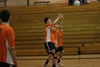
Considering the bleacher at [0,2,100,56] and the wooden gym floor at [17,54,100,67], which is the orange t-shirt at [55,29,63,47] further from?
the bleacher at [0,2,100,56]

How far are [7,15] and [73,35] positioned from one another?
8146 mm

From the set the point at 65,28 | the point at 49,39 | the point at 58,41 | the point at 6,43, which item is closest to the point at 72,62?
the point at 58,41

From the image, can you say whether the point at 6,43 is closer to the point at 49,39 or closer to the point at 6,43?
the point at 6,43

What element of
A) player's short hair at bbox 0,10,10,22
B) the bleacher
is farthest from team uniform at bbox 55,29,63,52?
player's short hair at bbox 0,10,10,22

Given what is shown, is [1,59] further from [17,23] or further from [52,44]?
[17,23]

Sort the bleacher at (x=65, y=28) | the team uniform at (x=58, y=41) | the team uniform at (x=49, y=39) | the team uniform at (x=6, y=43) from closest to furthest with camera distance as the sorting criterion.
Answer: the team uniform at (x=6, y=43) → the team uniform at (x=49, y=39) → the team uniform at (x=58, y=41) → the bleacher at (x=65, y=28)

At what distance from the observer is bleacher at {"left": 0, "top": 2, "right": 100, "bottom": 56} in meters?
9.91

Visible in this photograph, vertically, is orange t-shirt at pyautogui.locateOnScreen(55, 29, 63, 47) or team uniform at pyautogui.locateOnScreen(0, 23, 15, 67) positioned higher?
team uniform at pyautogui.locateOnScreen(0, 23, 15, 67)

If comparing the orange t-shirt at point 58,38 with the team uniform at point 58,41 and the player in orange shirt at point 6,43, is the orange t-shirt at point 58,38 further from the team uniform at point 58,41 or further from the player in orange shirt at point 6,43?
the player in orange shirt at point 6,43

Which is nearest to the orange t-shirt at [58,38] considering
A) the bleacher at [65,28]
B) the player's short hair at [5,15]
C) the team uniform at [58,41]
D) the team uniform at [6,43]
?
→ the team uniform at [58,41]

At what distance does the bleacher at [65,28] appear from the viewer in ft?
32.5

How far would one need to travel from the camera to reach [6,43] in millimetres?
2818

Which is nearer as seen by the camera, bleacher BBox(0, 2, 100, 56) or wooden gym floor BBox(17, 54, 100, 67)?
wooden gym floor BBox(17, 54, 100, 67)

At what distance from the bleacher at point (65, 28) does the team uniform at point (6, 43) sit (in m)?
6.94
